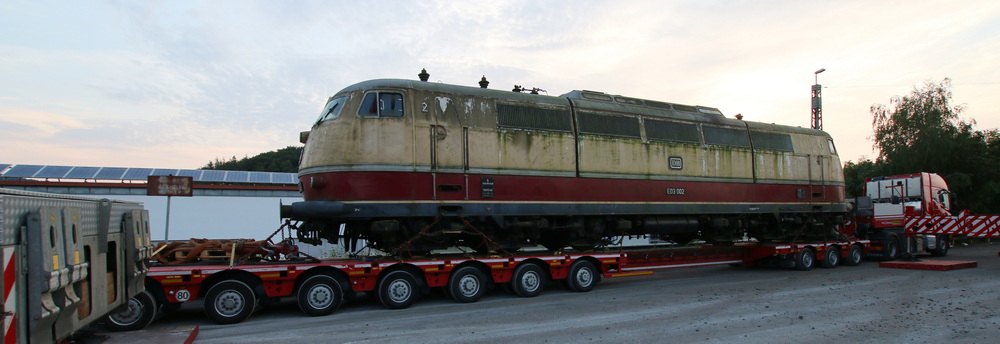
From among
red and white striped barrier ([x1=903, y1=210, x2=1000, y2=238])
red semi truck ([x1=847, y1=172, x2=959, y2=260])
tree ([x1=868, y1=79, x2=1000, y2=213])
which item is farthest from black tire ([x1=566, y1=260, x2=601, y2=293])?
tree ([x1=868, y1=79, x2=1000, y2=213])

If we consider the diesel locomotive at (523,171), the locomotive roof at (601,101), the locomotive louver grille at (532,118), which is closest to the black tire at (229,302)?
the diesel locomotive at (523,171)

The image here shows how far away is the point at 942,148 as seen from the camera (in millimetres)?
30422

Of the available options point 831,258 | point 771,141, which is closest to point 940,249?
point 831,258

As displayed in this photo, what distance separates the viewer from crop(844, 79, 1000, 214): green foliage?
30.2 m

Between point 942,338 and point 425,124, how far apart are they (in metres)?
8.33

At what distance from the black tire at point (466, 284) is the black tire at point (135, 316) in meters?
4.80

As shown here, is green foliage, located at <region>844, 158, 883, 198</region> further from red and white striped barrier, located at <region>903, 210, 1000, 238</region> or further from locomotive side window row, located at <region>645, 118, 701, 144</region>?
locomotive side window row, located at <region>645, 118, 701, 144</region>

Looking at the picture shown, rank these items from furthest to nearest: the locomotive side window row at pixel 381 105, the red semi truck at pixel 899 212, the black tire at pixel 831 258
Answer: the red semi truck at pixel 899 212, the black tire at pixel 831 258, the locomotive side window row at pixel 381 105

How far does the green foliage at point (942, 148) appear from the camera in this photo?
30.2 metres

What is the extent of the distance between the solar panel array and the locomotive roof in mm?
15913

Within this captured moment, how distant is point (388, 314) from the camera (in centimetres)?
944

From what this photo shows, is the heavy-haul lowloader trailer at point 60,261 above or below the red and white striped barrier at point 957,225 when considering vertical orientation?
above

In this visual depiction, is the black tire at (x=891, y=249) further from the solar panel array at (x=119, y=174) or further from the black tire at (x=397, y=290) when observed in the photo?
the solar panel array at (x=119, y=174)

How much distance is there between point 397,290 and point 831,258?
13027 mm
